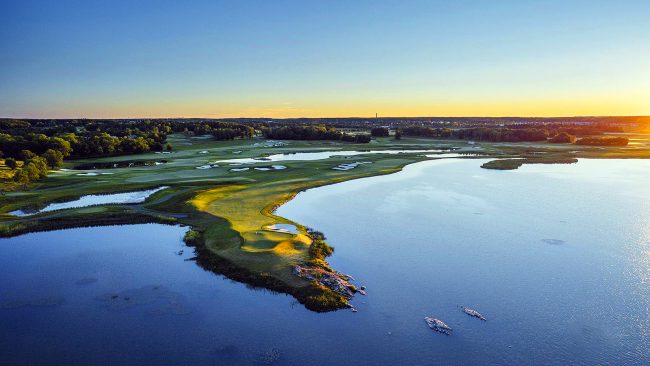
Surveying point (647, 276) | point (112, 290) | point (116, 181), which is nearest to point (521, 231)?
point (647, 276)

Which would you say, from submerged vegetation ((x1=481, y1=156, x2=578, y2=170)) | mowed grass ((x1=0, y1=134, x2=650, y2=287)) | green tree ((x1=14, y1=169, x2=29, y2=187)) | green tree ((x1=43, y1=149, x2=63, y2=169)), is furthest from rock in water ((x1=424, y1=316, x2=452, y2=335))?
green tree ((x1=43, y1=149, x2=63, y2=169))

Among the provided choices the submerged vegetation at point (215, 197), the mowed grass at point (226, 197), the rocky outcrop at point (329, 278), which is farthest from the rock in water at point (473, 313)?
the mowed grass at point (226, 197)

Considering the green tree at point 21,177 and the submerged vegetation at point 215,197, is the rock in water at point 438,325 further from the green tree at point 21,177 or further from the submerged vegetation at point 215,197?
the green tree at point 21,177

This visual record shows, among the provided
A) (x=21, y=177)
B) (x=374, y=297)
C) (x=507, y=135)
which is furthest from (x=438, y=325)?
(x=507, y=135)

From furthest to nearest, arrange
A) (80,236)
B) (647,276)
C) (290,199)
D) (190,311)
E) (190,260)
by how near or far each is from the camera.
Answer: (290,199) → (80,236) → (190,260) → (647,276) → (190,311)

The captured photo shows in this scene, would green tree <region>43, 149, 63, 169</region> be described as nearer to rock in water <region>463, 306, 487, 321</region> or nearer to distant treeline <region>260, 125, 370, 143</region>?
rock in water <region>463, 306, 487, 321</region>

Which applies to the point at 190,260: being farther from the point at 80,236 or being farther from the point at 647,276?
the point at 647,276
